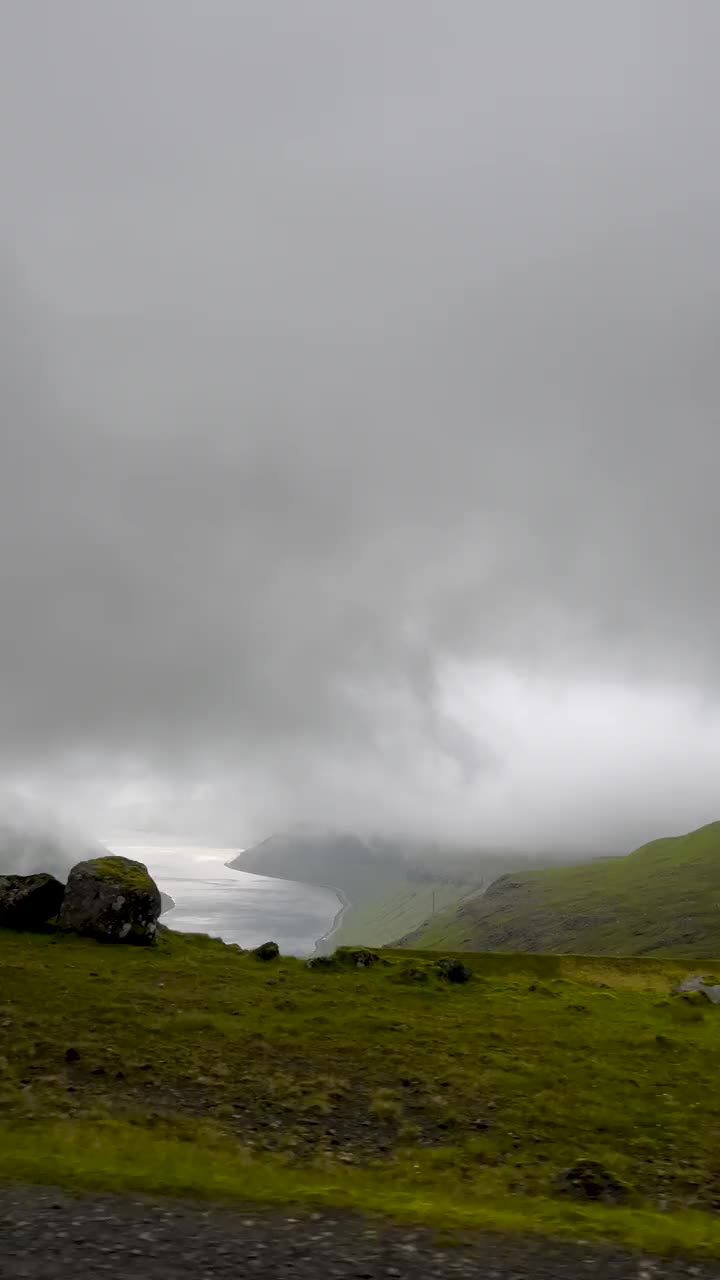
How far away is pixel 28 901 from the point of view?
156 ft

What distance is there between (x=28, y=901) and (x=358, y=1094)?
31792 mm

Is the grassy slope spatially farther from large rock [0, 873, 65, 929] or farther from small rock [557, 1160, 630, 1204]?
large rock [0, 873, 65, 929]

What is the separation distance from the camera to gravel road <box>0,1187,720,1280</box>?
11.6 m

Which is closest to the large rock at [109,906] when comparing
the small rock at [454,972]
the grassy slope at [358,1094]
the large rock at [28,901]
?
the large rock at [28,901]

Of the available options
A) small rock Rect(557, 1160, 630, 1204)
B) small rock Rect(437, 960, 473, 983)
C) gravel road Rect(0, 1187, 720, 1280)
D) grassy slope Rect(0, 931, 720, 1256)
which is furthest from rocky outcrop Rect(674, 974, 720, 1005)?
gravel road Rect(0, 1187, 720, 1280)

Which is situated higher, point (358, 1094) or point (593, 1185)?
point (358, 1094)

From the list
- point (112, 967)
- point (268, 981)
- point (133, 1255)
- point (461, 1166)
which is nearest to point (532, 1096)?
point (461, 1166)

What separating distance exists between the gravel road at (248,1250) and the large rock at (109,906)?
33697 millimetres

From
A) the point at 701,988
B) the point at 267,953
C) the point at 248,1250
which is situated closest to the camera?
the point at 248,1250

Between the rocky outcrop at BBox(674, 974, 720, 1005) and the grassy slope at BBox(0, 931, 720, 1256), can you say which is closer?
the grassy slope at BBox(0, 931, 720, 1256)

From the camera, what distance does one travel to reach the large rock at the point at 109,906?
46281 mm

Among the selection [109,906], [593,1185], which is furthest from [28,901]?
[593,1185]

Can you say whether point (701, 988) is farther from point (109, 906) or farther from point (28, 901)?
point (28, 901)

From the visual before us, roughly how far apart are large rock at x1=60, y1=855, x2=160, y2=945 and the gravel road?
33.7 meters
